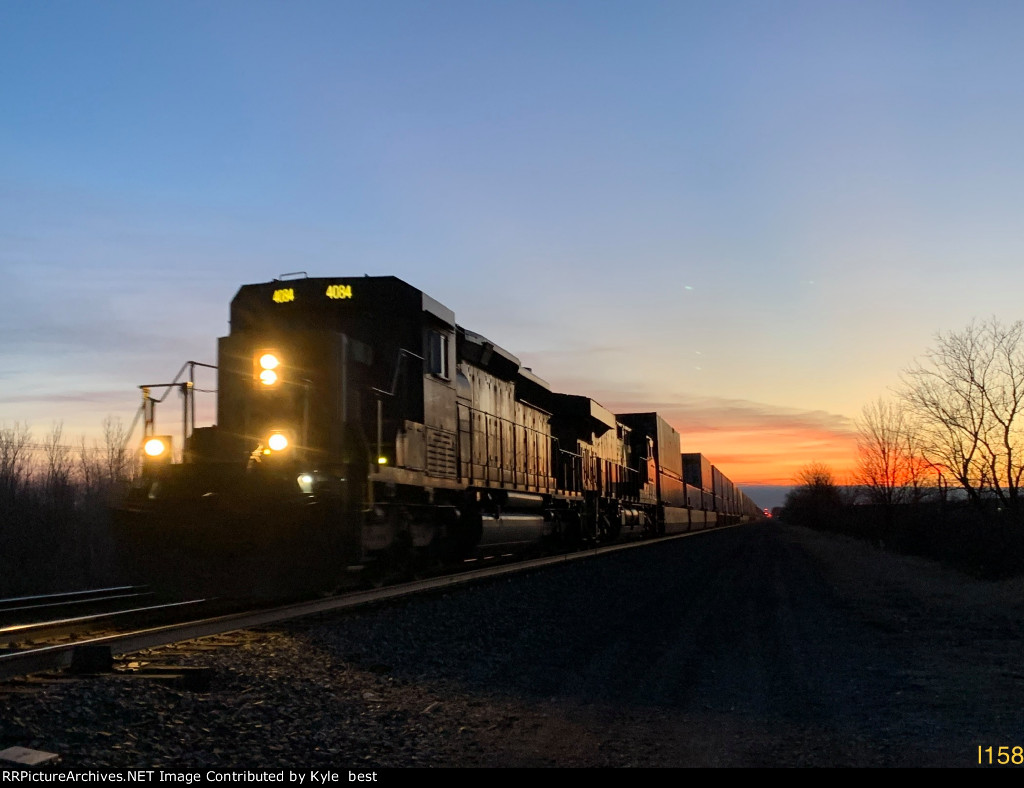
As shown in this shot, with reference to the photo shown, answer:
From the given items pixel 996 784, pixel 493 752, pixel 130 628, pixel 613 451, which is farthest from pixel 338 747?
pixel 613 451

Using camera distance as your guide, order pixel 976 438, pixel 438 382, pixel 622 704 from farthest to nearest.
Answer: pixel 976 438 < pixel 438 382 < pixel 622 704

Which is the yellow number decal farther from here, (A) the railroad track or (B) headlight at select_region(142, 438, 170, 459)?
(A) the railroad track

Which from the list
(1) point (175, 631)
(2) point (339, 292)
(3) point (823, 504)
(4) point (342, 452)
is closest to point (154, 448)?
(4) point (342, 452)

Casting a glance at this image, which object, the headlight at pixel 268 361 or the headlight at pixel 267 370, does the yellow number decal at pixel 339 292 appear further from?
the headlight at pixel 268 361

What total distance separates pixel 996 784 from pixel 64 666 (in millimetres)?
5776

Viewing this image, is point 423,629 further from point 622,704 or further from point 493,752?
point 493,752

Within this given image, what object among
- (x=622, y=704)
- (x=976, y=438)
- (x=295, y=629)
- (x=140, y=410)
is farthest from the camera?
(x=976, y=438)

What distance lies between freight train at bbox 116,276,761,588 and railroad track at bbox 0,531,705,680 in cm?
42

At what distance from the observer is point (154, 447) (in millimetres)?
9359

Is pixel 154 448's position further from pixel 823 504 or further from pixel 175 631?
pixel 823 504

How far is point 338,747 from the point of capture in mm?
4648

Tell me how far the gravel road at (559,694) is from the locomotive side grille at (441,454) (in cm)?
189

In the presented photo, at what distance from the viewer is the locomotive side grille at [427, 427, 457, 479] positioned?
11.7 meters

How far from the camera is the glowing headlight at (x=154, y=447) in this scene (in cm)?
935
